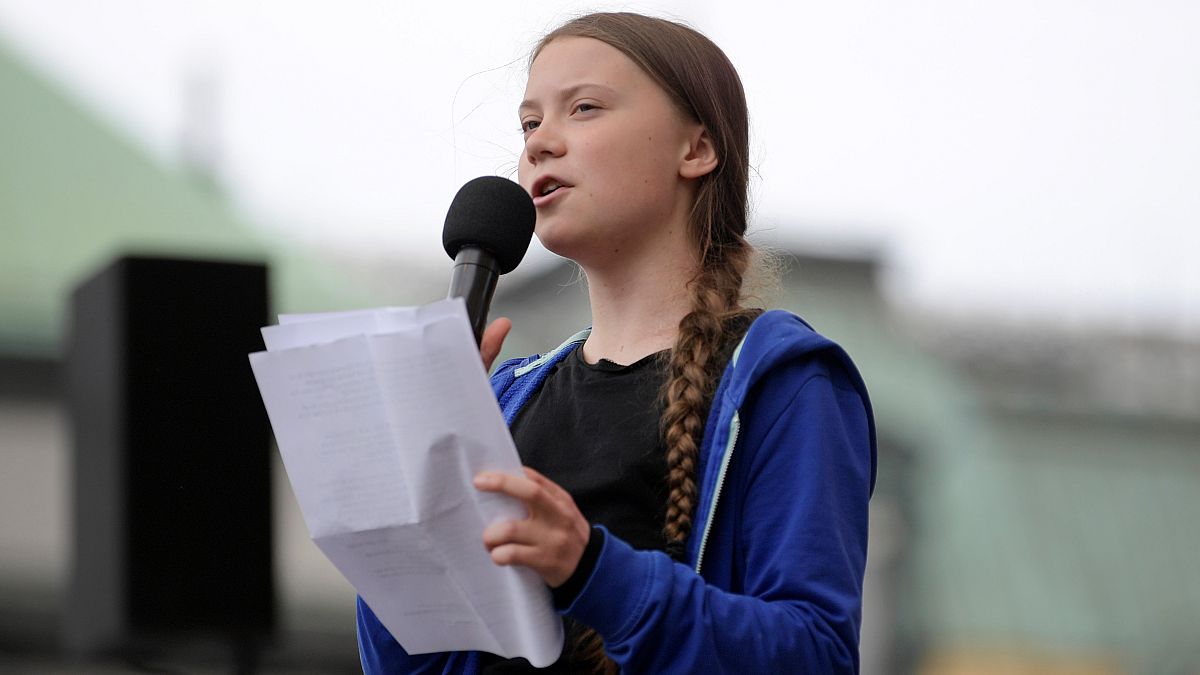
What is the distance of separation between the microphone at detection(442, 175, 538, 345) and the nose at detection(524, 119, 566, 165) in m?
0.07

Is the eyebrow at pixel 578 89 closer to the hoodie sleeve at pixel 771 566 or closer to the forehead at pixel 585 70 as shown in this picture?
the forehead at pixel 585 70

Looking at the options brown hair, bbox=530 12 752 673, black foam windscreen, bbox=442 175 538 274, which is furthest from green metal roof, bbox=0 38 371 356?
black foam windscreen, bbox=442 175 538 274

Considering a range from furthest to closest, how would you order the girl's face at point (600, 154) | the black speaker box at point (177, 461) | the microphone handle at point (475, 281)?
the black speaker box at point (177, 461), the girl's face at point (600, 154), the microphone handle at point (475, 281)

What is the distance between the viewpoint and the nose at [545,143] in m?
1.25

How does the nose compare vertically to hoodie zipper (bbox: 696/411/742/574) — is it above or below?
above

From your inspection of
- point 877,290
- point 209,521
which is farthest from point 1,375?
point 877,290

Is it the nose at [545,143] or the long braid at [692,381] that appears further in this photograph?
the nose at [545,143]

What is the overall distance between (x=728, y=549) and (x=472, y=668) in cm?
25

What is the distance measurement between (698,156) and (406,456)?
563mm

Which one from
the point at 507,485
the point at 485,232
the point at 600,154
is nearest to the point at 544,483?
the point at 507,485

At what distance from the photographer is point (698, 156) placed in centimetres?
134

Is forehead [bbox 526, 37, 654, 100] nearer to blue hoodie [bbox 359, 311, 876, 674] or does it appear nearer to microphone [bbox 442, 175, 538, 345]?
microphone [bbox 442, 175, 538, 345]

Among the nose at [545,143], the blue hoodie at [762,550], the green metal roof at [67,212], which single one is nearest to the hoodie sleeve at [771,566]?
the blue hoodie at [762,550]

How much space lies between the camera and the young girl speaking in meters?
0.95
